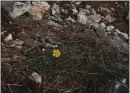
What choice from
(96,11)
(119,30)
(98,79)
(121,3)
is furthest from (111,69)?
(121,3)

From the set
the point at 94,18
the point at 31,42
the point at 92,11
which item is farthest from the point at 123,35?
the point at 31,42

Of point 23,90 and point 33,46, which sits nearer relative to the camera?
point 23,90

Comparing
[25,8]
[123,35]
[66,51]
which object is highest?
[25,8]

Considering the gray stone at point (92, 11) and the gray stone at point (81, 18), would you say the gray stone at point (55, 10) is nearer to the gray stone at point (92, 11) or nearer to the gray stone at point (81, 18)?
the gray stone at point (81, 18)

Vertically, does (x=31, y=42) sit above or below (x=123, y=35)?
above

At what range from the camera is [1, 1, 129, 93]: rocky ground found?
2.65 meters

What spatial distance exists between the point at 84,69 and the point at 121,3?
1.49m

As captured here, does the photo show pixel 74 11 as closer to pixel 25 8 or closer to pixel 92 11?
pixel 92 11

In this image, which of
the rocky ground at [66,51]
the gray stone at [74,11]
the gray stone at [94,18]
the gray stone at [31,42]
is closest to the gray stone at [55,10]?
the rocky ground at [66,51]

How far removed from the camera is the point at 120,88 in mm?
2537

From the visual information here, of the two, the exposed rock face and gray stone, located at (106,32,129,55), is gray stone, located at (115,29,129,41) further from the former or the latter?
the exposed rock face

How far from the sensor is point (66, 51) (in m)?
2.96

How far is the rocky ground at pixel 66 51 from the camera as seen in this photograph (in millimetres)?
2648

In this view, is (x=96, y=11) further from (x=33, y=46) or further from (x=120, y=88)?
(x=120, y=88)
